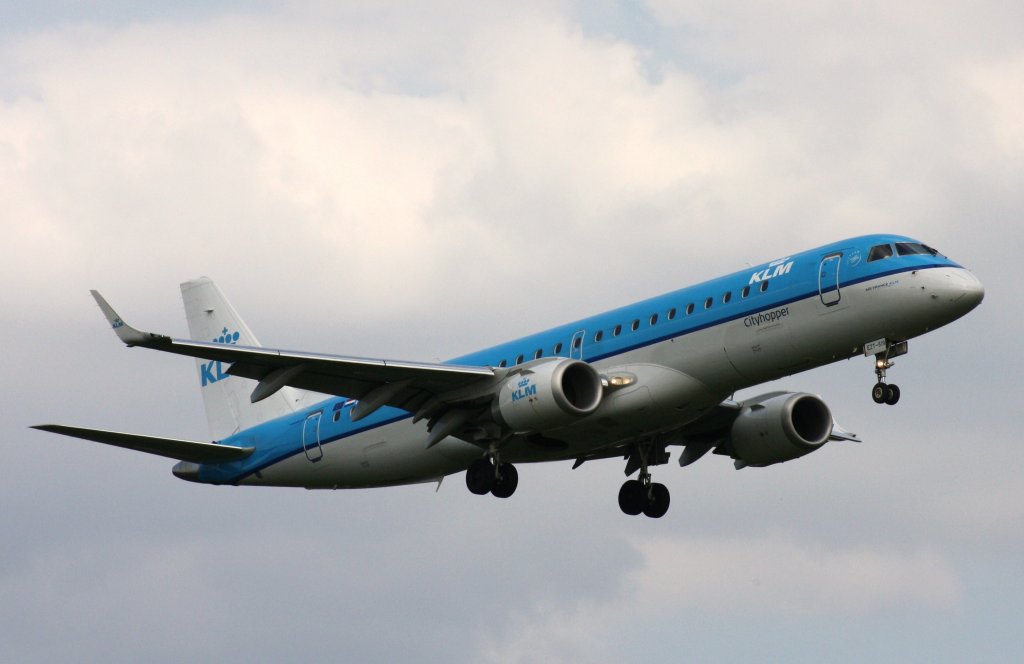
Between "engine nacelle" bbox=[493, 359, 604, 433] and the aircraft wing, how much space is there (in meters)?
1.43

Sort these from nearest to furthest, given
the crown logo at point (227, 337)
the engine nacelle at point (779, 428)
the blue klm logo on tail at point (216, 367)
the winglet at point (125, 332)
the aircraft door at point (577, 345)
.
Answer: the winglet at point (125, 332)
the aircraft door at point (577, 345)
the engine nacelle at point (779, 428)
the blue klm logo on tail at point (216, 367)
the crown logo at point (227, 337)

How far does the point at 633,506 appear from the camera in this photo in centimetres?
4594

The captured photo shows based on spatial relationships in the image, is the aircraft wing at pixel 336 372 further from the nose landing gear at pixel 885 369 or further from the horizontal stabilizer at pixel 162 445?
the nose landing gear at pixel 885 369

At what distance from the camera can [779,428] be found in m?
43.9

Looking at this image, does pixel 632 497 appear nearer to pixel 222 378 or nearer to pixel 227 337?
pixel 222 378

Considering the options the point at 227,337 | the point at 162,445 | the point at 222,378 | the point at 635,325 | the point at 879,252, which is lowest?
the point at 162,445

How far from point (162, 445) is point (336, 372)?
7685 mm

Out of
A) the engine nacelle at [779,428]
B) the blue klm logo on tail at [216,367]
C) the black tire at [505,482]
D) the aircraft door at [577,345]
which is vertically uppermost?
the blue klm logo on tail at [216,367]

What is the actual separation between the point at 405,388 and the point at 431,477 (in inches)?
161

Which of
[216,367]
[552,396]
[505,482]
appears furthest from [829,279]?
[216,367]

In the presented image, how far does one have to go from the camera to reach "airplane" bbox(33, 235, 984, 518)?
37.6 meters

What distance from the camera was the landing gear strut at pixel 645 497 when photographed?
150 feet

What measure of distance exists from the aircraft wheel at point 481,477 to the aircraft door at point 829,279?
9.20 metres

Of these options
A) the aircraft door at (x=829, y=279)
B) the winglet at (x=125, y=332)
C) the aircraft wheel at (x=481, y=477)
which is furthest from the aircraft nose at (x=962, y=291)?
the winglet at (x=125, y=332)
